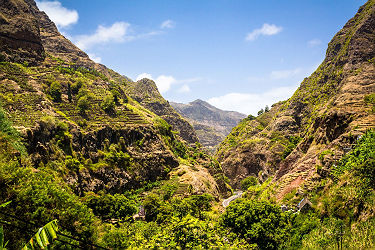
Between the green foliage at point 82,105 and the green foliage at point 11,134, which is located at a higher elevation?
the green foliage at point 82,105

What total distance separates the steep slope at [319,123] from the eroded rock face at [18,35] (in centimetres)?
9332

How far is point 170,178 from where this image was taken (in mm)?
75500

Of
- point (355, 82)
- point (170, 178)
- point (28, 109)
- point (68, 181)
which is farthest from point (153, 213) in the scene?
point (355, 82)

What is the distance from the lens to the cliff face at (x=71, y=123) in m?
47.1

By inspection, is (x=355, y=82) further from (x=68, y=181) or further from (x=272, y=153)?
(x=68, y=181)

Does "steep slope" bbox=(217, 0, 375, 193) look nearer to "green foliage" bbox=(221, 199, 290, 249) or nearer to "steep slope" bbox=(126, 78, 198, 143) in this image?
"green foliage" bbox=(221, 199, 290, 249)

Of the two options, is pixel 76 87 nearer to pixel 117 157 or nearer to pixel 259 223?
pixel 117 157

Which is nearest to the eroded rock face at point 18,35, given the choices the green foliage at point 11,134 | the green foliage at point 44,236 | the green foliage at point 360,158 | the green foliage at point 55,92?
the green foliage at point 55,92

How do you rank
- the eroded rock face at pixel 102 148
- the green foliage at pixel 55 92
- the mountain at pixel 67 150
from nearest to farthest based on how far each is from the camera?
the mountain at pixel 67 150 → the eroded rock face at pixel 102 148 → the green foliage at pixel 55 92

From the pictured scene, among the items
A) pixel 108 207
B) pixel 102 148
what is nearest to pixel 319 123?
pixel 108 207

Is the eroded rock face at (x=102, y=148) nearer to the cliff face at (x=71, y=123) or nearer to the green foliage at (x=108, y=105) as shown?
the cliff face at (x=71, y=123)

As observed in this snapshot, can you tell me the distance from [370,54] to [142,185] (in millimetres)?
100559

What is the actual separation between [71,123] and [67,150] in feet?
31.8

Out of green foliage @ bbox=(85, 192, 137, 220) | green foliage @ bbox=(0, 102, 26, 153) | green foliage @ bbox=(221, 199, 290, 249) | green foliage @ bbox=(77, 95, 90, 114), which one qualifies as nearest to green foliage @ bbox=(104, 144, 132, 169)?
green foliage @ bbox=(77, 95, 90, 114)
